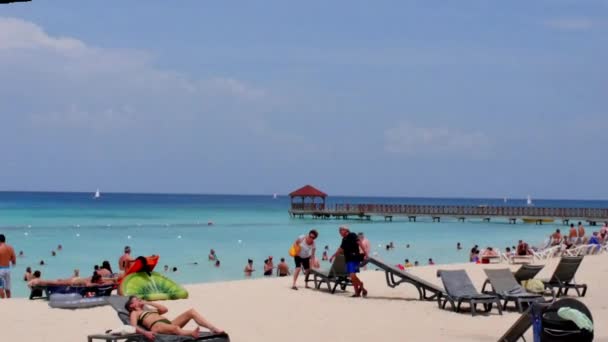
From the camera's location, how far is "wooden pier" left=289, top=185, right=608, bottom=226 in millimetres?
60375

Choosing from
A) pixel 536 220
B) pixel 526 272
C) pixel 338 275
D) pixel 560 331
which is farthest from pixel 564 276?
pixel 536 220

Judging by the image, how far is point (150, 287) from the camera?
11.1 meters

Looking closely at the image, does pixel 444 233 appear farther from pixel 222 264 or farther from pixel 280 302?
pixel 280 302

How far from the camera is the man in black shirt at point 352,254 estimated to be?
A: 41.2ft

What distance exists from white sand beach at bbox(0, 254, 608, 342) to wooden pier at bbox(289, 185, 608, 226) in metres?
48.8

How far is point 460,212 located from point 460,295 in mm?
55135

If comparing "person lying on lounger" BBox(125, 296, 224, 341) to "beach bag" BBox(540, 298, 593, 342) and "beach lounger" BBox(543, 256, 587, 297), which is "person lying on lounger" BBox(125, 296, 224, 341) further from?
"beach lounger" BBox(543, 256, 587, 297)

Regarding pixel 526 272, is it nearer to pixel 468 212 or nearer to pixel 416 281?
pixel 416 281

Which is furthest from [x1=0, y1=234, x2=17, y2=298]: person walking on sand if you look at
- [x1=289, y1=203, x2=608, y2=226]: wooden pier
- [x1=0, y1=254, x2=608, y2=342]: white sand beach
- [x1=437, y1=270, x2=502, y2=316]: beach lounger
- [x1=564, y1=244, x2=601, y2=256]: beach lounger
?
[x1=289, y1=203, x2=608, y2=226]: wooden pier

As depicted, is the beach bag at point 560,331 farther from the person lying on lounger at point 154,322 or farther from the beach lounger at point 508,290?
the beach lounger at point 508,290

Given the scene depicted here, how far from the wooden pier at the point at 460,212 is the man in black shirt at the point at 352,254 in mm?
49595

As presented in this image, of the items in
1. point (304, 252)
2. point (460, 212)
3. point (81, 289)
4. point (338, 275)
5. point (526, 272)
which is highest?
point (460, 212)

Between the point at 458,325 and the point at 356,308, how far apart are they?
1.91 meters

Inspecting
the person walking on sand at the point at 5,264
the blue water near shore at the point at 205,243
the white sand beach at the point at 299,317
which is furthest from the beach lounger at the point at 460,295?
the blue water near shore at the point at 205,243
